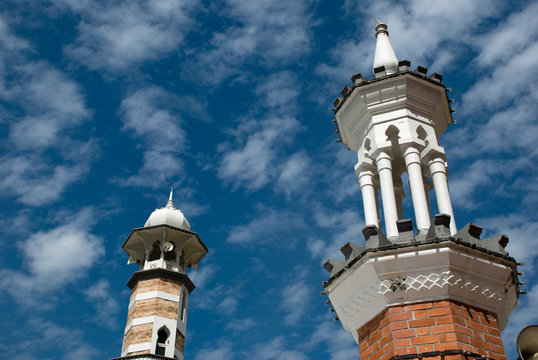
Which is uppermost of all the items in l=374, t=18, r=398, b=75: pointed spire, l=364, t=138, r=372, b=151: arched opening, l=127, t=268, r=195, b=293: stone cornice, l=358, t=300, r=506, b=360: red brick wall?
l=127, t=268, r=195, b=293: stone cornice

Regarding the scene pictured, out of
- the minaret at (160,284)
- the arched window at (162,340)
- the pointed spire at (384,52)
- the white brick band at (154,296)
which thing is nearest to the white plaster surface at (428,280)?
the pointed spire at (384,52)

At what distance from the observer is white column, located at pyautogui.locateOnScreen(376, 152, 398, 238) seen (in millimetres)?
8164

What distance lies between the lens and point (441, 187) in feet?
28.8

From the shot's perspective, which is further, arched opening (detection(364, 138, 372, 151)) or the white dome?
the white dome

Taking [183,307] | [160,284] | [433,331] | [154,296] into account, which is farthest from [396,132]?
[183,307]

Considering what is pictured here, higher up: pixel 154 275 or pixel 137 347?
pixel 154 275

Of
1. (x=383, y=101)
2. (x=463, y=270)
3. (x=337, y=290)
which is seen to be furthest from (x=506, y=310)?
(x=383, y=101)

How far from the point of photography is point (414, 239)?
7.38 meters

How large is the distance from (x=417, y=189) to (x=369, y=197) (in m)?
0.79

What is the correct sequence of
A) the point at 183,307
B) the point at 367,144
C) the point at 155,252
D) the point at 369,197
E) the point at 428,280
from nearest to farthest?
the point at 428,280 → the point at 369,197 → the point at 367,144 → the point at 183,307 → the point at 155,252

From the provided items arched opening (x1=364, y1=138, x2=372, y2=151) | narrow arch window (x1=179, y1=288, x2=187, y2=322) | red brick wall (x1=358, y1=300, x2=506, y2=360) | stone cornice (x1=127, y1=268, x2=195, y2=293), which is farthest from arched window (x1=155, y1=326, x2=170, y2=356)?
red brick wall (x1=358, y1=300, x2=506, y2=360)

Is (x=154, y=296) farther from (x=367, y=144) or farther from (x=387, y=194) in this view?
(x=387, y=194)

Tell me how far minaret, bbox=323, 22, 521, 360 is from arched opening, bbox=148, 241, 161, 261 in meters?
14.6

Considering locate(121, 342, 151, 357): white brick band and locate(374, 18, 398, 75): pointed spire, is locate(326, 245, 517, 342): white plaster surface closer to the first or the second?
locate(374, 18, 398, 75): pointed spire
